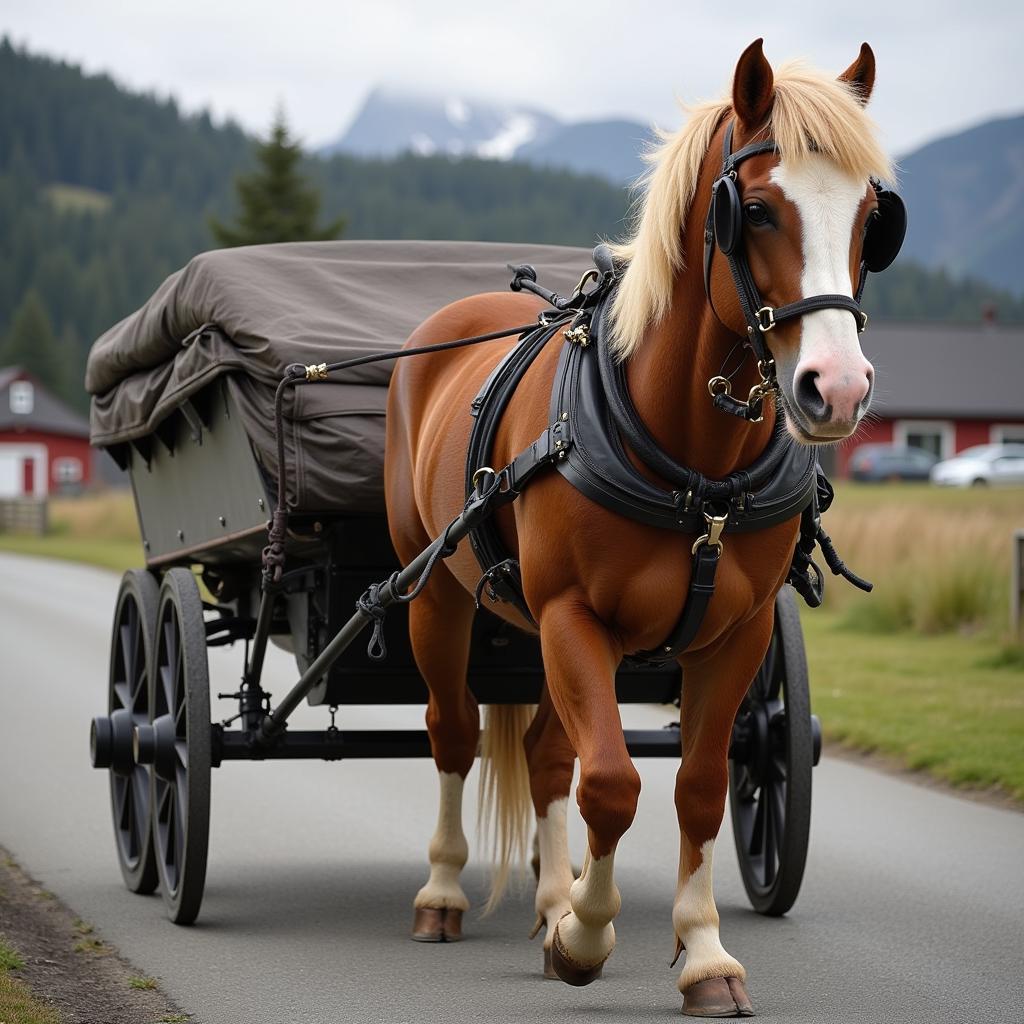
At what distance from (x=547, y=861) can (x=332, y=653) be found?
967 millimetres

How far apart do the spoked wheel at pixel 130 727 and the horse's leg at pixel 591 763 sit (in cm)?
239

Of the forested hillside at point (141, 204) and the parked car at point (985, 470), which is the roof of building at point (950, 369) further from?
the forested hillside at point (141, 204)

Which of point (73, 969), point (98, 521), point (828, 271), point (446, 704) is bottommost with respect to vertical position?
point (98, 521)

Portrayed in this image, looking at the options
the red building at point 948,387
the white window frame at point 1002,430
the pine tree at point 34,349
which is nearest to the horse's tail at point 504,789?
the red building at point 948,387

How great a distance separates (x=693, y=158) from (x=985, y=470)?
45.3m

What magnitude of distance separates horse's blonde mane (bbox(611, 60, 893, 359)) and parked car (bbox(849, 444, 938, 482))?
48.3 meters

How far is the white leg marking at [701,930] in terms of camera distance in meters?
4.09

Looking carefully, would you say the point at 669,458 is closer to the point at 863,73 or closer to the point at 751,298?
the point at 751,298

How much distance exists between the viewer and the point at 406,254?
6855 mm

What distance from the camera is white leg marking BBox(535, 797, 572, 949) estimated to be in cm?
492

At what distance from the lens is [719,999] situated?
407cm

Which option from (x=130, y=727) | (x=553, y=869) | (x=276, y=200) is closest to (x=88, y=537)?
(x=276, y=200)

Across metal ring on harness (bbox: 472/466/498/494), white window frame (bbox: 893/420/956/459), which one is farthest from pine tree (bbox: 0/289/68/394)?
metal ring on harness (bbox: 472/466/498/494)

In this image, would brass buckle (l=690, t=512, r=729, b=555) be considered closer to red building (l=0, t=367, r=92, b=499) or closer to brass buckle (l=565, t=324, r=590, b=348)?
brass buckle (l=565, t=324, r=590, b=348)
